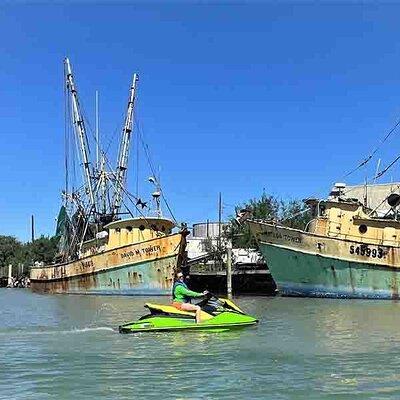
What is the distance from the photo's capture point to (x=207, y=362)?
1323 cm

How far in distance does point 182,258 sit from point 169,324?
2203 centimetres

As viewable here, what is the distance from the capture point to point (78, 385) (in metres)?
11.1

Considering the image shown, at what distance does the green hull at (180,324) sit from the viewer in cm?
1742

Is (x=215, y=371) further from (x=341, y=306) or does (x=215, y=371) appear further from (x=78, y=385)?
(x=341, y=306)

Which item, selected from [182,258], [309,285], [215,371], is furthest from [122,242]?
[215,371]

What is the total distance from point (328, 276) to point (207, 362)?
22069mm

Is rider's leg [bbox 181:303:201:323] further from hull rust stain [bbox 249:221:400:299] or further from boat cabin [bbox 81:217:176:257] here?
boat cabin [bbox 81:217:176:257]

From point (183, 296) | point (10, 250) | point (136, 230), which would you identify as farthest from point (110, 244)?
point (10, 250)

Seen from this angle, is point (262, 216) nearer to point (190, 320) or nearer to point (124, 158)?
point (124, 158)

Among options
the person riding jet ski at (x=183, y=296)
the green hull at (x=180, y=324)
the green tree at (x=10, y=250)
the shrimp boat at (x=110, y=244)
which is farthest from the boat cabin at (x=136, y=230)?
the green tree at (x=10, y=250)

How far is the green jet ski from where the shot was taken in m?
17.5

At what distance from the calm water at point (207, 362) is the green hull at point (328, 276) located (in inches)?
472

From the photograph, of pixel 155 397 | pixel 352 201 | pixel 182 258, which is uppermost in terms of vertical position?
pixel 352 201

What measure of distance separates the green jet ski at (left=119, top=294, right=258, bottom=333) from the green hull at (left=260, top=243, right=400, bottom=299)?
16.0 m
